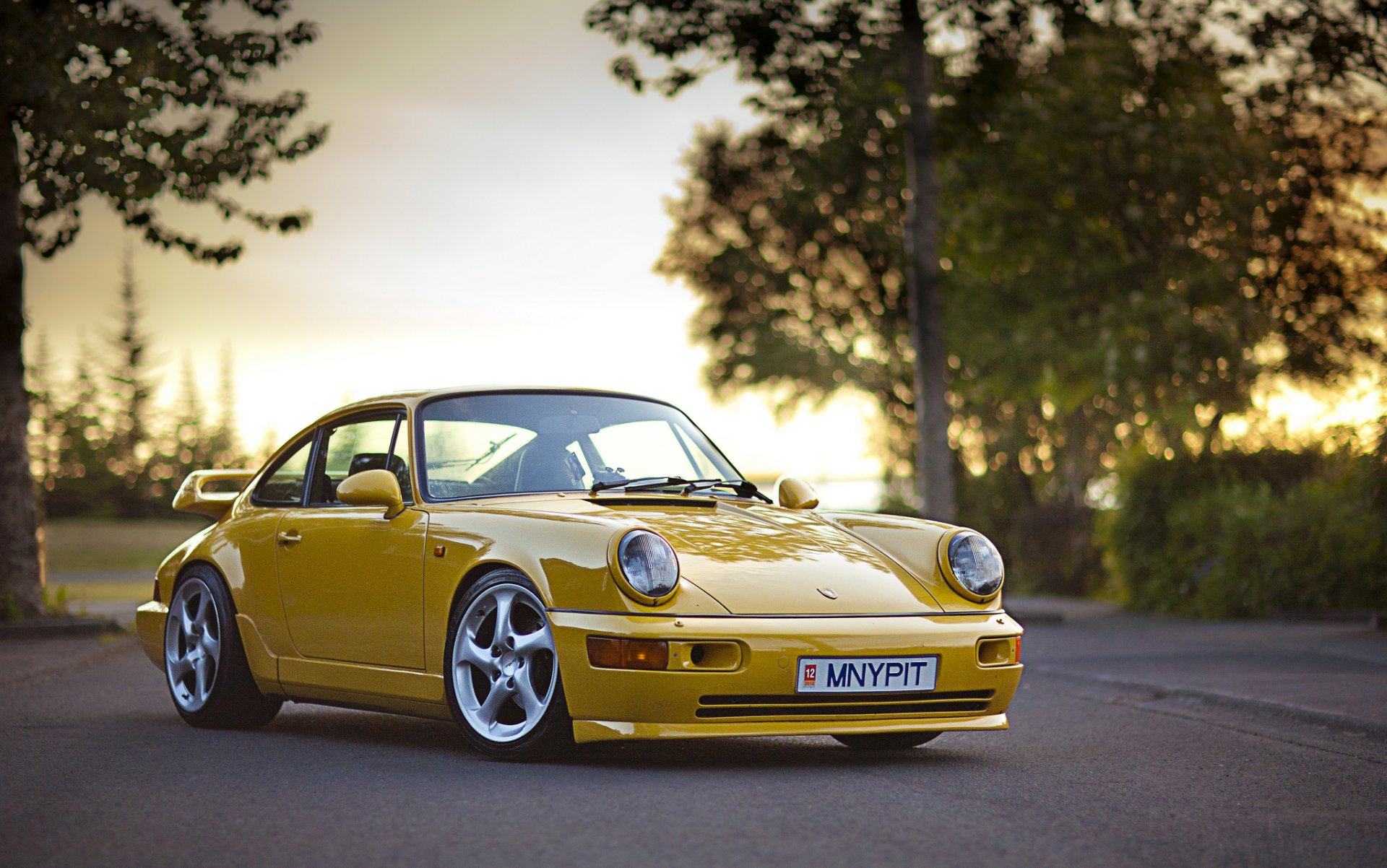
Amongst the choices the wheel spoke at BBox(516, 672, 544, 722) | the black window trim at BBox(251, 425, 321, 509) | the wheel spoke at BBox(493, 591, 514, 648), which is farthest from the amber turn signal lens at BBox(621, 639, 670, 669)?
the black window trim at BBox(251, 425, 321, 509)

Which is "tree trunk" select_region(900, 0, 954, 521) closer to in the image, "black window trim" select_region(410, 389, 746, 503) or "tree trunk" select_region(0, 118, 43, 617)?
"tree trunk" select_region(0, 118, 43, 617)

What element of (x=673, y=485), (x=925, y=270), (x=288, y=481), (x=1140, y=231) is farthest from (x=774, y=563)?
(x=1140, y=231)

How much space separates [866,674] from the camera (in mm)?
5992

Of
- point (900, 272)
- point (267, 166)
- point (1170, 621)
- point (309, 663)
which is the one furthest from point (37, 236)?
point (900, 272)

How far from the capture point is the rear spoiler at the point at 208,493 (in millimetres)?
8523

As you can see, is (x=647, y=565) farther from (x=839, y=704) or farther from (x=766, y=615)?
(x=839, y=704)

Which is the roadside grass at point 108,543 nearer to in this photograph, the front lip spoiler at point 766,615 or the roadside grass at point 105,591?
the roadside grass at point 105,591

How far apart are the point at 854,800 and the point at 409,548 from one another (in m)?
2.21

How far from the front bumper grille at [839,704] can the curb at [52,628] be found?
9.93 meters

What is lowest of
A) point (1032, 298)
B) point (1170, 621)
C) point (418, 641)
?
point (1170, 621)

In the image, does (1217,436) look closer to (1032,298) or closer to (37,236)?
(1032,298)

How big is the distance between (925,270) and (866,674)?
42.1 feet

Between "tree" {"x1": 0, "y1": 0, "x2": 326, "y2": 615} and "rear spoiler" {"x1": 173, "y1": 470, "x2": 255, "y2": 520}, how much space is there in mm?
6219

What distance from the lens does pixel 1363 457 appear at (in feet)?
48.0
